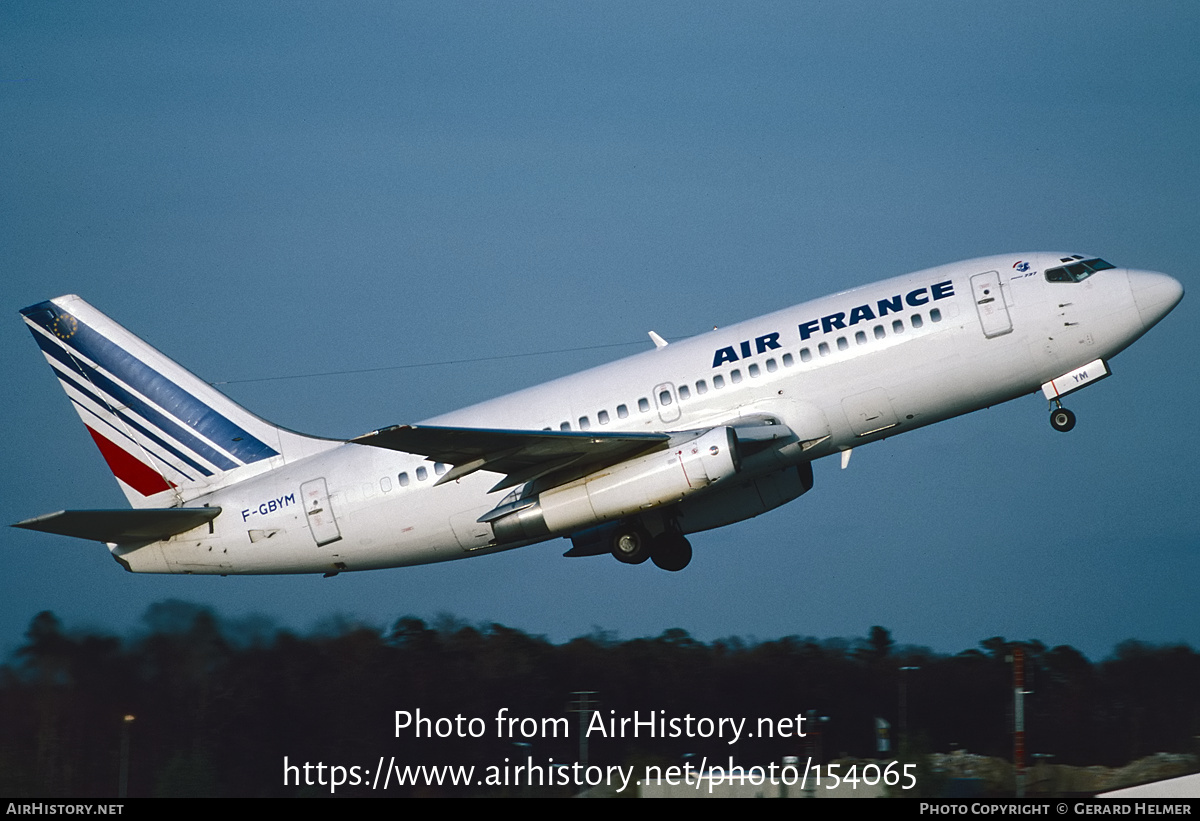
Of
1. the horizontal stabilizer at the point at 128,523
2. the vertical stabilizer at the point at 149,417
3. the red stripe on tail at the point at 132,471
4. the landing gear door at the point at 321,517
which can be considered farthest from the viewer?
the red stripe on tail at the point at 132,471

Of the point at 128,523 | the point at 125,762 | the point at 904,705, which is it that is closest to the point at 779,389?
the point at 904,705

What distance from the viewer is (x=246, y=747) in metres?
35.1

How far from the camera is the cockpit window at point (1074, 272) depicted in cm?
3022

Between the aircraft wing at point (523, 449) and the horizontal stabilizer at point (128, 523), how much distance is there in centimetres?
622

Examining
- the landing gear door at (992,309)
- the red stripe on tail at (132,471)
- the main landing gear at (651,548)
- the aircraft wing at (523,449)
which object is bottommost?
the main landing gear at (651,548)

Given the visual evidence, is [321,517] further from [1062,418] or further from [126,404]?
[1062,418]

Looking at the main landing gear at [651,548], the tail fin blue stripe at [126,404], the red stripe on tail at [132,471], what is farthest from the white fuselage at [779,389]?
the main landing gear at [651,548]

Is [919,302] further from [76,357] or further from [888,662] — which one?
[76,357]

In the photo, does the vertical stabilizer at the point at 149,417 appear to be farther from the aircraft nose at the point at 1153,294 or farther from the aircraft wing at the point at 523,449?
the aircraft nose at the point at 1153,294

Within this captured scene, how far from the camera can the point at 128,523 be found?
32250mm

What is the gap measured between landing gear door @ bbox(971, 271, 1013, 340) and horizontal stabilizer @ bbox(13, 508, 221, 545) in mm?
18932
